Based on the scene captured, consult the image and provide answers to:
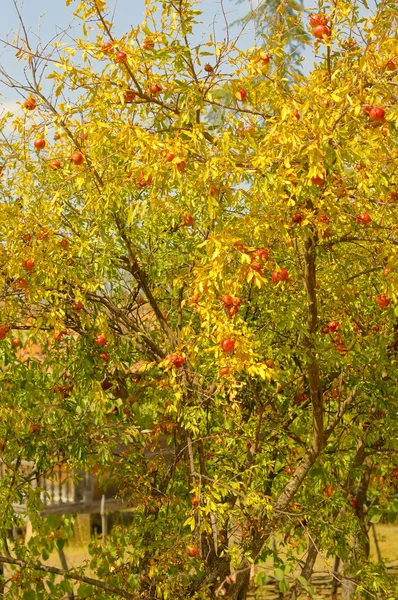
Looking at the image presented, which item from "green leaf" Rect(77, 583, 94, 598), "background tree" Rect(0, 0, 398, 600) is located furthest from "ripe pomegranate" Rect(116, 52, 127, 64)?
"green leaf" Rect(77, 583, 94, 598)

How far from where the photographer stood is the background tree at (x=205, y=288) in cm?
363

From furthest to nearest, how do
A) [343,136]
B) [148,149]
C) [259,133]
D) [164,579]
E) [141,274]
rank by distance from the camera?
[141,274]
[164,579]
[259,133]
[148,149]
[343,136]

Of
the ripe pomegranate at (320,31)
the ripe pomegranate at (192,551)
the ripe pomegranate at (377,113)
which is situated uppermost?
the ripe pomegranate at (320,31)

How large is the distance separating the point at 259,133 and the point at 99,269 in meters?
1.48

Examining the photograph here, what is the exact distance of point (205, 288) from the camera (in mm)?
3645

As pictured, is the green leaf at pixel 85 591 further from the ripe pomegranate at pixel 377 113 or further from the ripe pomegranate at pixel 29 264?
the ripe pomegranate at pixel 377 113

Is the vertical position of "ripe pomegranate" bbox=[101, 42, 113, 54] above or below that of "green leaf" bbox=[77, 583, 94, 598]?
above

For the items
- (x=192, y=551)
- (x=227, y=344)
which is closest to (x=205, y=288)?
(x=227, y=344)

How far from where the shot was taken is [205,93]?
4051 millimetres

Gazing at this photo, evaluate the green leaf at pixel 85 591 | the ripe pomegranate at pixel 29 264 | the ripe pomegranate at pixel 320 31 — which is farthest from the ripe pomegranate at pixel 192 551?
the ripe pomegranate at pixel 320 31

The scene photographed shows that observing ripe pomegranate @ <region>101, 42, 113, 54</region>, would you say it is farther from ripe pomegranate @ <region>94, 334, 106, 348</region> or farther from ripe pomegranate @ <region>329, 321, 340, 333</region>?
ripe pomegranate @ <region>329, 321, 340, 333</region>

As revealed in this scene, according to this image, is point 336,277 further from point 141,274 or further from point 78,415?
point 78,415

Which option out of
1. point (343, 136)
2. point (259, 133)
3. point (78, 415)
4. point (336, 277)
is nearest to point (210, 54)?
point (259, 133)

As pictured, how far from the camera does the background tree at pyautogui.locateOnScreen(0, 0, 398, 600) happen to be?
11.9 feet
